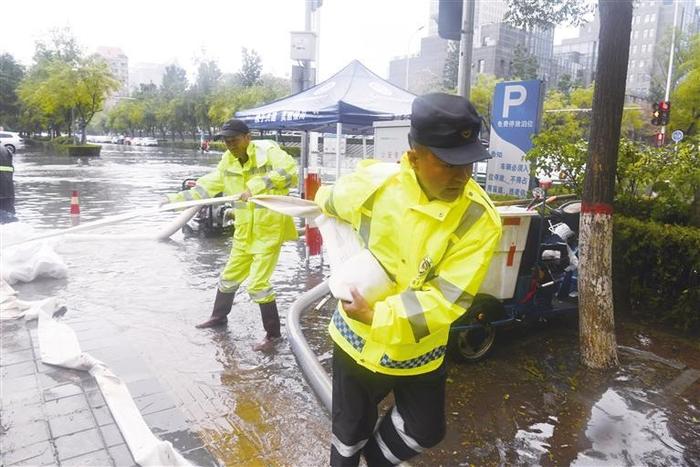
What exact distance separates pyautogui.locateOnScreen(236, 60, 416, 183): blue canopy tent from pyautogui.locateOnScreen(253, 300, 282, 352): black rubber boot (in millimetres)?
4510

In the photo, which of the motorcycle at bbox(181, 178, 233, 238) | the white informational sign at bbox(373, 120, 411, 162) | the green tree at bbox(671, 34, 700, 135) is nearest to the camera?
the white informational sign at bbox(373, 120, 411, 162)

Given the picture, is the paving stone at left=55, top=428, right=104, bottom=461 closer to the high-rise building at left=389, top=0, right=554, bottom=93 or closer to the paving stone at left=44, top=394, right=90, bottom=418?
the paving stone at left=44, top=394, right=90, bottom=418

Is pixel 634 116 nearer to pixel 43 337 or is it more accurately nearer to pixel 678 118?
pixel 678 118

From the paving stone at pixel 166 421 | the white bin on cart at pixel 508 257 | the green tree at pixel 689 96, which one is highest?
the green tree at pixel 689 96

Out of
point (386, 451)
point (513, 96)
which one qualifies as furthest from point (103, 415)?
point (513, 96)

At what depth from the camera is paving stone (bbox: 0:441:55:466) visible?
289 cm

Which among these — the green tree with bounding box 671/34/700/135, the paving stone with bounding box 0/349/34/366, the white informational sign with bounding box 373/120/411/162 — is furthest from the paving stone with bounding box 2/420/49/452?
the green tree with bounding box 671/34/700/135

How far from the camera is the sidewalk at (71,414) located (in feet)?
9.75

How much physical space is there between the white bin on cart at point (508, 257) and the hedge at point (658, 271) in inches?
65.8

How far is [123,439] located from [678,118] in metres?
33.4

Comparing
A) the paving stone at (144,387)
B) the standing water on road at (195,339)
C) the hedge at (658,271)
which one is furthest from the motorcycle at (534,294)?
the paving stone at (144,387)

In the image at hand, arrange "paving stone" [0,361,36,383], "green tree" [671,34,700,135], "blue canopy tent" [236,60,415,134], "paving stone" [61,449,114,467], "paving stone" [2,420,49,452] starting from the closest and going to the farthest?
"paving stone" [61,449,114,467], "paving stone" [2,420,49,452], "paving stone" [0,361,36,383], "blue canopy tent" [236,60,415,134], "green tree" [671,34,700,135]

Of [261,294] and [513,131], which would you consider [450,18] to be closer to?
[513,131]

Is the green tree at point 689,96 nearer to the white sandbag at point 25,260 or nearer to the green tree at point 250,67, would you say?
the white sandbag at point 25,260
